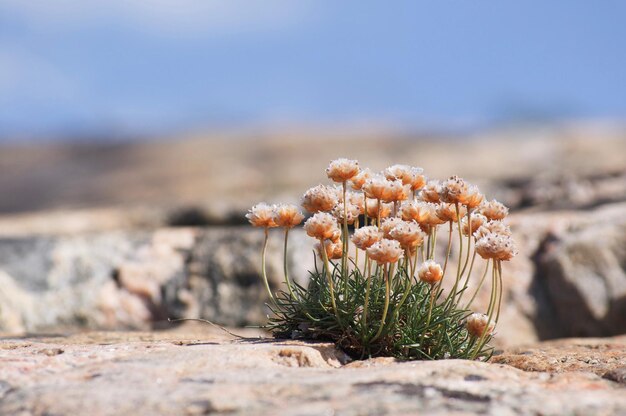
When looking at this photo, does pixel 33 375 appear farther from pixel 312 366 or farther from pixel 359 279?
pixel 359 279

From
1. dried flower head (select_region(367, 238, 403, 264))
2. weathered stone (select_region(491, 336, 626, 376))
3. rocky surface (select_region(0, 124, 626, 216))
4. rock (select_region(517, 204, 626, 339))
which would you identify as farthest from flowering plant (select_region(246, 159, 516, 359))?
rocky surface (select_region(0, 124, 626, 216))

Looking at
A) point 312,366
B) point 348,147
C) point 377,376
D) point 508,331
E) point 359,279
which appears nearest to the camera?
point 377,376

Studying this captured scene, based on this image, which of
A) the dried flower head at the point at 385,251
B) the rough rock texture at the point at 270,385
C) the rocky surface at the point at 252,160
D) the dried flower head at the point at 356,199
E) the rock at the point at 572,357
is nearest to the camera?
the rough rock texture at the point at 270,385

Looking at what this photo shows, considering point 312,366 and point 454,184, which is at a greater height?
point 454,184

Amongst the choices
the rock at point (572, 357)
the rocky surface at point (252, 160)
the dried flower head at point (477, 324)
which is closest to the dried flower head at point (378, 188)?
the dried flower head at point (477, 324)

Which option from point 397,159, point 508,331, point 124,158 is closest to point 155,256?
point 508,331

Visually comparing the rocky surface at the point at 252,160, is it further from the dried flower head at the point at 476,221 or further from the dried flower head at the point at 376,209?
the dried flower head at the point at 476,221

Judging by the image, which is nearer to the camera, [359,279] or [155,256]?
[359,279]

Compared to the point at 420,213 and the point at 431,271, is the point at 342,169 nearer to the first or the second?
the point at 420,213
